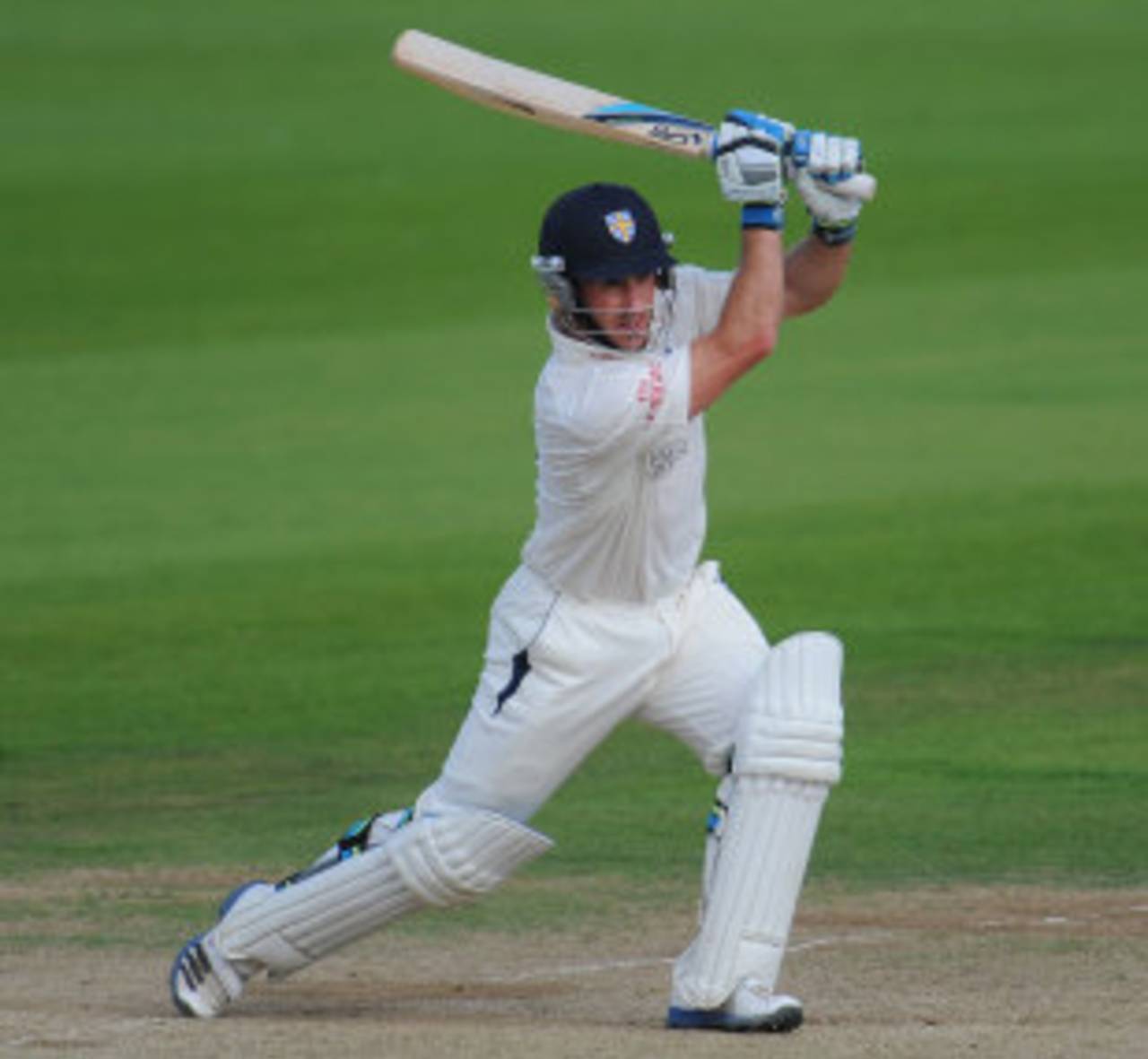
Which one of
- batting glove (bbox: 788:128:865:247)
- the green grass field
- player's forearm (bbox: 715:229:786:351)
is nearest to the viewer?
player's forearm (bbox: 715:229:786:351)

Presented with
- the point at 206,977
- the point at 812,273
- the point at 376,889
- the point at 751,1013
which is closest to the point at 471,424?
the point at 812,273

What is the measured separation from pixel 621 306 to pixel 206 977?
1.61 meters

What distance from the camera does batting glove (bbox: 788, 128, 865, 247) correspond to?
6.21 metres

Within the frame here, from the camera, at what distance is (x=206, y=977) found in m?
6.35

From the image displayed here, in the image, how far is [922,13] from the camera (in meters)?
28.2

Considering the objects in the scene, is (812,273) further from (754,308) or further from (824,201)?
(754,308)

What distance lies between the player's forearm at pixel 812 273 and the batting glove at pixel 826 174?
0.17 ft

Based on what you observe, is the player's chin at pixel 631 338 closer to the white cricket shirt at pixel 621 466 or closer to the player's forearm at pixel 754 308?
the white cricket shirt at pixel 621 466

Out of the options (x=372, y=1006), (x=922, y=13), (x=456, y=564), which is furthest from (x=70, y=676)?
Answer: (x=922, y=13)

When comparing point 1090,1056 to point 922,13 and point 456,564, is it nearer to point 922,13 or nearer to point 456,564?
point 456,564

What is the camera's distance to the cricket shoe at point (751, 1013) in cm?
584

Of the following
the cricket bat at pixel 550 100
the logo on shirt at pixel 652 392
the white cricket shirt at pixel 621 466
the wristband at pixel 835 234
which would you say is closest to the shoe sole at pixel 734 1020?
the white cricket shirt at pixel 621 466

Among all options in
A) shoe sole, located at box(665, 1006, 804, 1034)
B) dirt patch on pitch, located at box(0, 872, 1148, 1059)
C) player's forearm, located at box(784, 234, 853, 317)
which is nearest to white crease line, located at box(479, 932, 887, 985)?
dirt patch on pitch, located at box(0, 872, 1148, 1059)

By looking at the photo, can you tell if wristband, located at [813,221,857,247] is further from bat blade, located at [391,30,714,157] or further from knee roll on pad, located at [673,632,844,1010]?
knee roll on pad, located at [673,632,844,1010]
